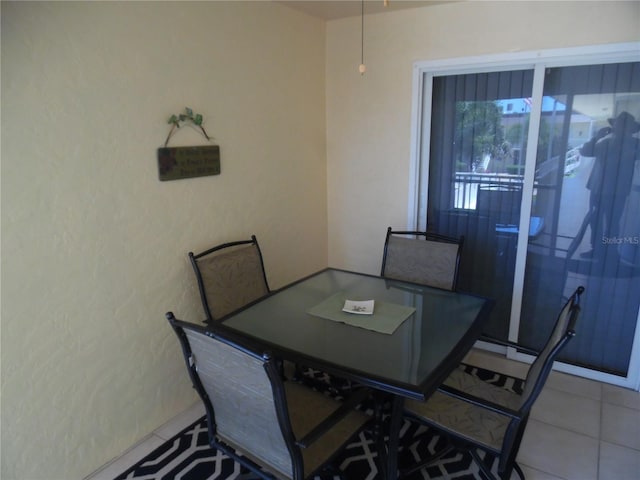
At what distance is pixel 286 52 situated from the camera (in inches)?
119

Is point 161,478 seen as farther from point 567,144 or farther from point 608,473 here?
point 567,144

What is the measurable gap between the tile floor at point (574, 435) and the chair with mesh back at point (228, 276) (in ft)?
2.20

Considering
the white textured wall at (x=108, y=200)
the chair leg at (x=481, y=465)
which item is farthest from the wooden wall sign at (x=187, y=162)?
the chair leg at (x=481, y=465)

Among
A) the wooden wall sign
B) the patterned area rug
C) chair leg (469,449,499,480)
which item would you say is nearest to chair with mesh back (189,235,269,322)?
the wooden wall sign

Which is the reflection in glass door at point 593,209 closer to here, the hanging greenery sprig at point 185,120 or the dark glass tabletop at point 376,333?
the dark glass tabletop at point 376,333

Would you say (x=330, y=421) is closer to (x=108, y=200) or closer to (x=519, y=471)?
(x=519, y=471)

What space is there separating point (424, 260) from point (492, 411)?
1225 millimetres

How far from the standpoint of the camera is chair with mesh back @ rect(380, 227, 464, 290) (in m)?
2.72

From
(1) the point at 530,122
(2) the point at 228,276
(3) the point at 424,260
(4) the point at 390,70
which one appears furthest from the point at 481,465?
(4) the point at 390,70

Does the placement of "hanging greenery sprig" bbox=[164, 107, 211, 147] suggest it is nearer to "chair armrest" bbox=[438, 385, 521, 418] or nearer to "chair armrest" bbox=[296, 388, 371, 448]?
"chair armrest" bbox=[296, 388, 371, 448]

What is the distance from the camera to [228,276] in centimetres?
257

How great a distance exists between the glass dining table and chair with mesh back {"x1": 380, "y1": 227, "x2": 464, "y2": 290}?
0.87ft

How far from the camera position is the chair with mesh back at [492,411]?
5.25ft

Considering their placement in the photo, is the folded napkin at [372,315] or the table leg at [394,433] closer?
the table leg at [394,433]
